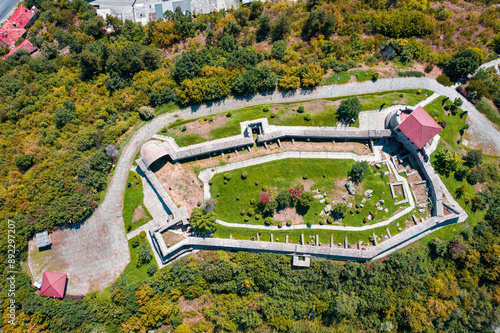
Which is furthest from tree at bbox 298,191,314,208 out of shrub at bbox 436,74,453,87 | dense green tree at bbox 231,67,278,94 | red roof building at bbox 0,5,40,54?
red roof building at bbox 0,5,40,54

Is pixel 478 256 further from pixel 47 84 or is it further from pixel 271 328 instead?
pixel 47 84

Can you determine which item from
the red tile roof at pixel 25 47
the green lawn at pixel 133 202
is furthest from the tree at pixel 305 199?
the red tile roof at pixel 25 47

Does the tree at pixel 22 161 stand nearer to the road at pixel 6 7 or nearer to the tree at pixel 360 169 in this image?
the road at pixel 6 7

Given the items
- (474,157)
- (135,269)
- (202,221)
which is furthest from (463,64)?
(135,269)

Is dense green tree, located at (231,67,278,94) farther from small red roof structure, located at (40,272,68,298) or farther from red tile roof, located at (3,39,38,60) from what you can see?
red tile roof, located at (3,39,38,60)

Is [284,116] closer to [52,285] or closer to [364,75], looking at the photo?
[364,75]

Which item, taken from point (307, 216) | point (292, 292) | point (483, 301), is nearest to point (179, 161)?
point (307, 216)
